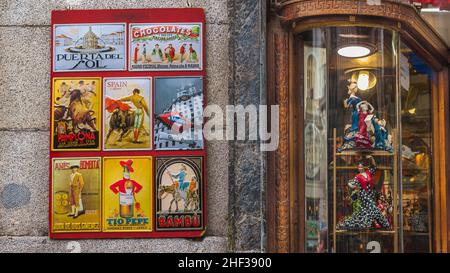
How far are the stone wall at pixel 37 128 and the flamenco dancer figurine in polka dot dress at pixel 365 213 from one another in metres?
1.33

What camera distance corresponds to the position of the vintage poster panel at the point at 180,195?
8.48 meters

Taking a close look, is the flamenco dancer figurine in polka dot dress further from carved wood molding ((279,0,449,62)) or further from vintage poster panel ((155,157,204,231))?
carved wood molding ((279,0,449,62))

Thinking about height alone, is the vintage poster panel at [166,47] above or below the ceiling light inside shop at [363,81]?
above

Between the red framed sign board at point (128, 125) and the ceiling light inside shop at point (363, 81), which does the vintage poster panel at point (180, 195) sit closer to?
the red framed sign board at point (128, 125)

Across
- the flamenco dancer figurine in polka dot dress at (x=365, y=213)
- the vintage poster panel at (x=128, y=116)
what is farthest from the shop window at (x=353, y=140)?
the vintage poster panel at (x=128, y=116)

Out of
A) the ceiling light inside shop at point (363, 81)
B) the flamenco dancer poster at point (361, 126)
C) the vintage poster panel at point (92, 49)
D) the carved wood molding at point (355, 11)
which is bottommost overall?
the flamenco dancer poster at point (361, 126)

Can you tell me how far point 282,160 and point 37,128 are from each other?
2.68m

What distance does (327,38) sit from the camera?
8.64 metres

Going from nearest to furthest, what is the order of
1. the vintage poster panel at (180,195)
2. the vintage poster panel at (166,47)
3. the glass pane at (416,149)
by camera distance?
the vintage poster panel at (180,195) → the vintage poster panel at (166,47) → the glass pane at (416,149)

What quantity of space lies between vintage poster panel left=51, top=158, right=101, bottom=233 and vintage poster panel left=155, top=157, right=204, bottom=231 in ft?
2.19

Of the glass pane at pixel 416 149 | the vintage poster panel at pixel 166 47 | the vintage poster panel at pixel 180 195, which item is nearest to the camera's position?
the vintage poster panel at pixel 180 195

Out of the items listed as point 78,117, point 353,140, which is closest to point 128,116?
point 78,117

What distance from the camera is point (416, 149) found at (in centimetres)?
907

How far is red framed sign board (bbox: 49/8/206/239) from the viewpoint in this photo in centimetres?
849
